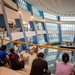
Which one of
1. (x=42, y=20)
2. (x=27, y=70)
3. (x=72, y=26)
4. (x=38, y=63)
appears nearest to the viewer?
(x=38, y=63)

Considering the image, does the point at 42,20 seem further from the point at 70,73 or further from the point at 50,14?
the point at 70,73

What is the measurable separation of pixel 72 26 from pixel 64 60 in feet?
116

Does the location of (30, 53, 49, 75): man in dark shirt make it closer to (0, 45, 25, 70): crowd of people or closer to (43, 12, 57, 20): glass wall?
(0, 45, 25, 70): crowd of people

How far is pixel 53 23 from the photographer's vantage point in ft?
118

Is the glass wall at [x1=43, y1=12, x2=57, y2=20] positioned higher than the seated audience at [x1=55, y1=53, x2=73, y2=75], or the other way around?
the glass wall at [x1=43, y1=12, x2=57, y2=20]

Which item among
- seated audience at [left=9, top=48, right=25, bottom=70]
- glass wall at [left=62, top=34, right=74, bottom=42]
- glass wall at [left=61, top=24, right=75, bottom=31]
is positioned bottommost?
glass wall at [left=62, top=34, right=74, bottom=42]

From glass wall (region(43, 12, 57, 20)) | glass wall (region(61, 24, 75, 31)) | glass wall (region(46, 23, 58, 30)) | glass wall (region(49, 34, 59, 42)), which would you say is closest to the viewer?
glass wall (region(43, 12, 57, 20))

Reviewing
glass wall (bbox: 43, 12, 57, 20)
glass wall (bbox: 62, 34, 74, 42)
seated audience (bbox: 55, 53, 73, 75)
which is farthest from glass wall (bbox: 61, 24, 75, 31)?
seated audience (bbox: 55, 53, 73, 75)

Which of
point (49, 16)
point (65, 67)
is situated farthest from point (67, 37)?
point (65, 67)

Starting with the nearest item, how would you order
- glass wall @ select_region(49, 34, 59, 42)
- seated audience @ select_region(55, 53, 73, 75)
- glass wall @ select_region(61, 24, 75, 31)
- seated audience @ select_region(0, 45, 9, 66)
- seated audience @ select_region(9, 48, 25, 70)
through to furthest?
seated audience @ select_region(55, 53, 73, 75) → seated audience @ select_region(9, 48, 25, 70) → seated audience @ select_region(0, 45, 9, 66) → glass wall @ select_region(49, 34, 59, 42) → glass wall @ select_region(61, 24, 75, 31)

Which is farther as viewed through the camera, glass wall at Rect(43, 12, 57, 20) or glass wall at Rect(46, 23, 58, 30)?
glass wall at Rect(46, 23, 58, 30)

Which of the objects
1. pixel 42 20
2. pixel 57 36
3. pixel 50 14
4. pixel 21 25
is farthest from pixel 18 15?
pixel 57 36

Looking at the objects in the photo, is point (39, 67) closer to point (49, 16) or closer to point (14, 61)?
point (14, 61)

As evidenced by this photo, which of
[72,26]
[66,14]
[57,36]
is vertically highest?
[66,14]
